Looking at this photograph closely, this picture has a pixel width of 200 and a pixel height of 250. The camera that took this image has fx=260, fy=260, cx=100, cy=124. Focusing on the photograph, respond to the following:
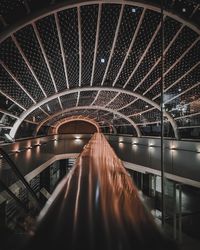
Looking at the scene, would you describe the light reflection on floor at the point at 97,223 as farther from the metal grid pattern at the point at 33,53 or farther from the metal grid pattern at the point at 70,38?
the metal grid pattern at the point at 33,53

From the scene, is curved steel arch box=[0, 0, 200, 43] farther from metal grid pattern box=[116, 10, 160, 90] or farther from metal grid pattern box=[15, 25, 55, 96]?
metal grid pattern box=[15, 25, 55, 96]

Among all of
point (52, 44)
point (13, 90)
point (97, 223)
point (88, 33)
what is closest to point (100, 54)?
point (88, 33)

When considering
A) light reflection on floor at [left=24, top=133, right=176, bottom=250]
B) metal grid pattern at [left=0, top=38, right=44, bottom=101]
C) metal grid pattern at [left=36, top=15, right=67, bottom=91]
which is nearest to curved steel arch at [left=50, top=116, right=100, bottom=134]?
metal grid pattern at [left=0, top=38, right=44, bottom=101]

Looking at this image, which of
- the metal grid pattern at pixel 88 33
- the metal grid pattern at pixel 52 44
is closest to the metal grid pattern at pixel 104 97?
the metal grid pattern at pixel 52 44

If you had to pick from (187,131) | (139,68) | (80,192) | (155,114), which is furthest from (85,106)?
(80,192)

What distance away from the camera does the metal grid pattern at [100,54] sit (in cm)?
1055

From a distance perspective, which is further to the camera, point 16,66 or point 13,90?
point 13,90

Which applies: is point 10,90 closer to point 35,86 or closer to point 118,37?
point 35,86

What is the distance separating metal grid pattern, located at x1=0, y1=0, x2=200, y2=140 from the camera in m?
10.6

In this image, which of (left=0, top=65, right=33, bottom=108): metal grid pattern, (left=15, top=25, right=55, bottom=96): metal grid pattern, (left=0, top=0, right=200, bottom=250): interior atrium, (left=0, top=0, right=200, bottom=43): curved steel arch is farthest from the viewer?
(left=0, top=65, right=33, bottom=108): metal grid pattern

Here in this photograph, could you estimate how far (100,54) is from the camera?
47.8ft

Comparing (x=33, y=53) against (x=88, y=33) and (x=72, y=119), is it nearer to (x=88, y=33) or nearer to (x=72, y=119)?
(x=88, y=33)

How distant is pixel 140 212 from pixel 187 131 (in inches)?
1068

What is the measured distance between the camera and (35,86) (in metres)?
17.8
